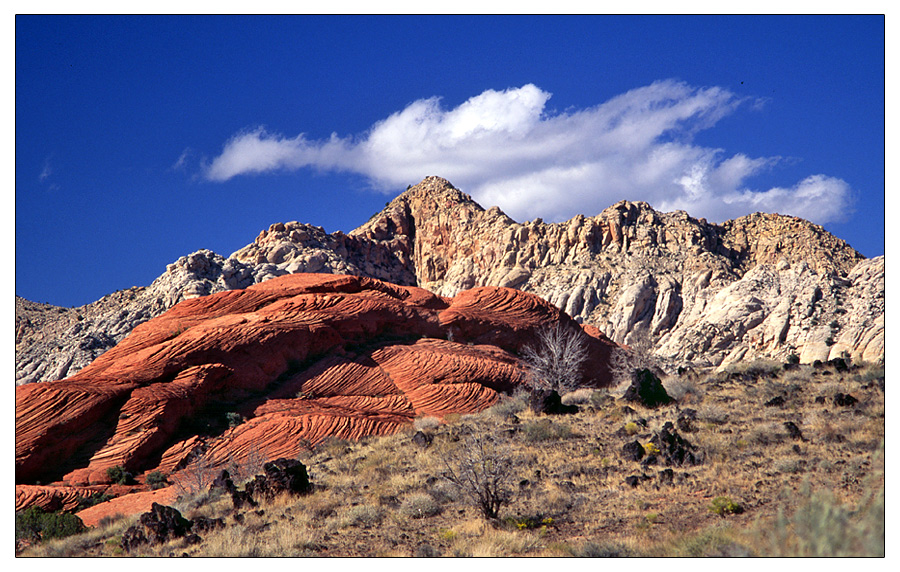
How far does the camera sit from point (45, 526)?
1681cm

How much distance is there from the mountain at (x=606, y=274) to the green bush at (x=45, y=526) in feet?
123

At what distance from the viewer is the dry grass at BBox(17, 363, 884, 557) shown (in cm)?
1047

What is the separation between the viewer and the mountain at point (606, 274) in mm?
63531

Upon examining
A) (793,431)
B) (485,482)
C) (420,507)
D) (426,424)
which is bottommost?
(420,507)

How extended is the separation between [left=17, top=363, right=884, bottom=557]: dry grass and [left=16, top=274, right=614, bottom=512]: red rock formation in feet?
14.5

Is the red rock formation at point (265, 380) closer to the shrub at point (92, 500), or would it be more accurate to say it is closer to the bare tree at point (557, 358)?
the shrub at point (92, 500)

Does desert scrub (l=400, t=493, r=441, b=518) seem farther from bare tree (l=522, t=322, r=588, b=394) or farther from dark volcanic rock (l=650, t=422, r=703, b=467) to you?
bare tree (l=522, t=322, r=588, b=394)

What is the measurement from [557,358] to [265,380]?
1639cm

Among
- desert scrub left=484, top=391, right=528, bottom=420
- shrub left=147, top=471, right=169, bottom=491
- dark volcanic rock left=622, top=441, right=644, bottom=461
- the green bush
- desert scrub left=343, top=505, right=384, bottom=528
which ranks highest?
desert scrub left=484, top=391, right=528, bottom=420

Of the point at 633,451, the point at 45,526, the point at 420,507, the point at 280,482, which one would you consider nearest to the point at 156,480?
the point at 45,526

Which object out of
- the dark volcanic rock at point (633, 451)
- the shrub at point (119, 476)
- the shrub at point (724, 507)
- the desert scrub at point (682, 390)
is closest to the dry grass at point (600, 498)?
the shrub at point (724, 507)

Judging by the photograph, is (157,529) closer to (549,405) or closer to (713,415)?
(549,405)

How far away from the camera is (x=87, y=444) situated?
2344cm

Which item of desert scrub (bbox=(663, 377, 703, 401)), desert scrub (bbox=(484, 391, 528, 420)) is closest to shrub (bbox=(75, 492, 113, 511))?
desert scrub (bbox=(484, 391, 528, 420))
